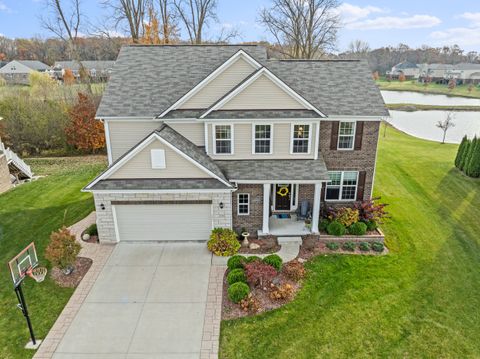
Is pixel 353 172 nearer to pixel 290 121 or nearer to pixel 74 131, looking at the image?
pixel 290 121

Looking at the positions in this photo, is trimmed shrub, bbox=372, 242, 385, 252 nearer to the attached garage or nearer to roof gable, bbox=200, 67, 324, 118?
roof gable, bbox=200, 67, 324, 118

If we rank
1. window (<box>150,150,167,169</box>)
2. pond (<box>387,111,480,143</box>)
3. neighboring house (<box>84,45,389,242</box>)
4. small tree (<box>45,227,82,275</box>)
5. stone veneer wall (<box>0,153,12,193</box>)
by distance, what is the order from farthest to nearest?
1. pond (<box>387,111,480,143</box>)
2. stone veneer wall (<box>0,153,12,193</box>)
3. neighboring house (<box>84,45,389,242</box>)
4. window (<box>150,150,167,169</box>)
5. small tree (<box>45,227,82,275</box>)

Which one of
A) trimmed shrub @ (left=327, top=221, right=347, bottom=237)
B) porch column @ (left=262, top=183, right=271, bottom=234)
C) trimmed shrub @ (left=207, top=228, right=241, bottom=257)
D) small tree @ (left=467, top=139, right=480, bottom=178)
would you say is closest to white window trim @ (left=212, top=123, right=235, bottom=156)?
porch column @ (left=262, top=183, right=271, bottom=234)

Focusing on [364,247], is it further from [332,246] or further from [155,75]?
[155,75]

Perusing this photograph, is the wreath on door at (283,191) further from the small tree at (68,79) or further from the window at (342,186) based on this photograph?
the small tree at (68,79)

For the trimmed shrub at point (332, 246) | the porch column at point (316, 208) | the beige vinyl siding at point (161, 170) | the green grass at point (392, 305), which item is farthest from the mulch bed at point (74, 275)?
the trimmed shrub at point (332, 246)

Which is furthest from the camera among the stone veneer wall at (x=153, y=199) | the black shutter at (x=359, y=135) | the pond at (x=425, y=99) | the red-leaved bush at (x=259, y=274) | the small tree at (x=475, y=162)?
the pond at (x=425, y=99)
